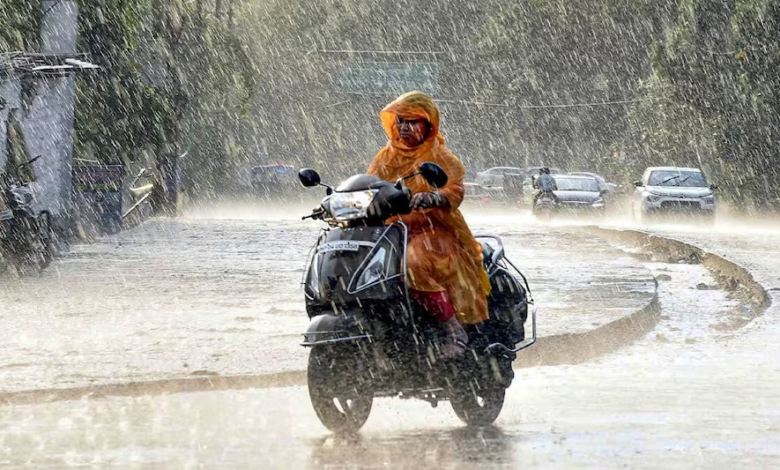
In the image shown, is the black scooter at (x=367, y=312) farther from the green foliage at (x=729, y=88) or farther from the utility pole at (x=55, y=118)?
the green foliage at (x=729, y=88)

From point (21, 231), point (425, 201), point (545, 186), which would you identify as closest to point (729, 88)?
point (545, 186)

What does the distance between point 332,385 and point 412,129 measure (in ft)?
4.69

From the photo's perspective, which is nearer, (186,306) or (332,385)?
(332,385)

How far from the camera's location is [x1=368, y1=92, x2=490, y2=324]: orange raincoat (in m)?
7.26

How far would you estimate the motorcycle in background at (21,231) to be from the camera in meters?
17.0

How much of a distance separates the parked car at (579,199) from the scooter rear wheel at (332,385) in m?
31.5

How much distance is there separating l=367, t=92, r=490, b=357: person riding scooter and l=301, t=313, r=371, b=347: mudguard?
0.42m

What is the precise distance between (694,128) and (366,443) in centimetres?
3827

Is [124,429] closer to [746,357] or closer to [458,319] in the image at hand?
[458,319]

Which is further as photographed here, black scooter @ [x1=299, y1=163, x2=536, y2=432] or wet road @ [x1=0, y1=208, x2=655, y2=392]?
wet road @ [x1=0, y1=208, x2=655, y2=392]

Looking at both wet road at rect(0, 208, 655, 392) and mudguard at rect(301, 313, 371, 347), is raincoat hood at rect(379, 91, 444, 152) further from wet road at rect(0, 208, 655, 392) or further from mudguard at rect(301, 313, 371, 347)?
wet road at rect(0, 208, 655, 392)

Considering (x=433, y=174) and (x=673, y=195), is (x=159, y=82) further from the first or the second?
(x=433, y=174)

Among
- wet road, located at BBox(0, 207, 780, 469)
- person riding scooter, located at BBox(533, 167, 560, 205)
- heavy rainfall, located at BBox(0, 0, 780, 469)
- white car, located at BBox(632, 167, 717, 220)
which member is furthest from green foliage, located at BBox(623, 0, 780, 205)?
wet road, located at BBox(0, 207, 780, 469)

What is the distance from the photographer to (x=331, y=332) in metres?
6.81
